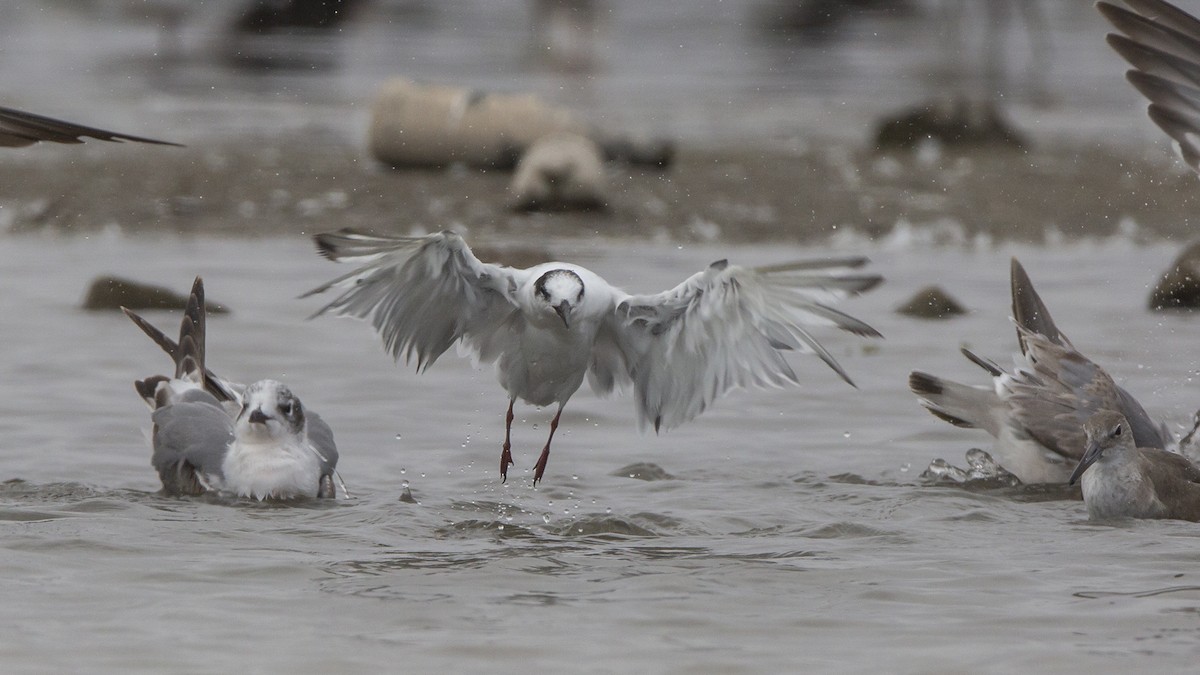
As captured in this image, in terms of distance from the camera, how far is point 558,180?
13695 millimetres

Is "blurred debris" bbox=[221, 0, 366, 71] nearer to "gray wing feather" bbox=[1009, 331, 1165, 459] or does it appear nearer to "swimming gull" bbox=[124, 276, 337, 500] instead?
"swimming gull" bbox=[124, 276, 337, 500]

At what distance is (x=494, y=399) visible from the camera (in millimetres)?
9461

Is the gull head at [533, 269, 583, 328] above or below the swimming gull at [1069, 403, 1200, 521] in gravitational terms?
above

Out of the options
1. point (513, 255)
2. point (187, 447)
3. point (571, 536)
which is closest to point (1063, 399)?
point (571, 536)

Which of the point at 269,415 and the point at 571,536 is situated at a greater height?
the point at 269,415

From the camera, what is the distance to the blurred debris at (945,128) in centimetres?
1708

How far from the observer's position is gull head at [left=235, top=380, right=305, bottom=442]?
24.2 ft

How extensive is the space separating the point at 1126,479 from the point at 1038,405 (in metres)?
0.84

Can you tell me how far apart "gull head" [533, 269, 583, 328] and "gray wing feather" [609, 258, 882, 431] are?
0.34 m

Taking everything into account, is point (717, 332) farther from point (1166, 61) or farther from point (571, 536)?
point (1166, 61)

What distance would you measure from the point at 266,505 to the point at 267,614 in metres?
1.69

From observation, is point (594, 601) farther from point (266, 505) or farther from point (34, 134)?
point (34, 134)

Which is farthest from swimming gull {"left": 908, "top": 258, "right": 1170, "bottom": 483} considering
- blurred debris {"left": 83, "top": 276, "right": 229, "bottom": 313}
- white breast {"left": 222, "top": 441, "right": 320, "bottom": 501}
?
blurred debris {"left": 83, "top": 276, "right": 229, "bottom": 313}

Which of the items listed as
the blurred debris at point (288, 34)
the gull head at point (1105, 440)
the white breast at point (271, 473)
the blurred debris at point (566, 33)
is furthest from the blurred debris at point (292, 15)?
the gull head at point (1105, 440)
